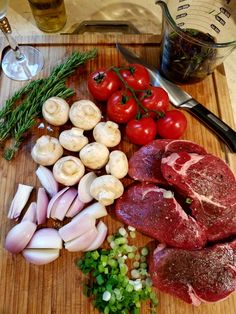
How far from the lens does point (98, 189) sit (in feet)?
4.00

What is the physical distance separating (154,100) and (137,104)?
0.23 feet

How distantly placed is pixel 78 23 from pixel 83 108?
64 centimetres

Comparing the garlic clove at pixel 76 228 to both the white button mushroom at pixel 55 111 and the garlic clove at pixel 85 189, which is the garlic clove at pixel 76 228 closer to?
the garlic clove at pixel 85 189

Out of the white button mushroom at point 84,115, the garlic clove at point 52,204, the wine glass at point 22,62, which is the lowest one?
the garlic clove at point 52,204

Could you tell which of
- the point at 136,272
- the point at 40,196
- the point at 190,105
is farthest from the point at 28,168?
the point at 190,105

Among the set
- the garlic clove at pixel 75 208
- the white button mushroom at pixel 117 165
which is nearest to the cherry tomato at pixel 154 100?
the white button mushroom at pixel 117 165

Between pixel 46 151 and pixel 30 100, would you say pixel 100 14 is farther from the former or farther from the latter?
pixel 46 151

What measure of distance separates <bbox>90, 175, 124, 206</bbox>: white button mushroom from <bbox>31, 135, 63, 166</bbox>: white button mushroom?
0.20 meters

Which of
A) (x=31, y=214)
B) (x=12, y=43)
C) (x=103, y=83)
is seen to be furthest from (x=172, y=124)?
(x=12, y=43)

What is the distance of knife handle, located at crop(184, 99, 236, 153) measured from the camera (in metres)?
1.36

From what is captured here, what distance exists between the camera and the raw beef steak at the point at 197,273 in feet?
3.73

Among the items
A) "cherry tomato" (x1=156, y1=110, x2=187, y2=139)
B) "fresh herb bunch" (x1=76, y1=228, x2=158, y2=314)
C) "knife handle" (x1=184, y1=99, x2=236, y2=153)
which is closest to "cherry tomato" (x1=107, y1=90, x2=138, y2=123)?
"cherry tomato" (x1=156, y1=110, x2=187, y2=139)

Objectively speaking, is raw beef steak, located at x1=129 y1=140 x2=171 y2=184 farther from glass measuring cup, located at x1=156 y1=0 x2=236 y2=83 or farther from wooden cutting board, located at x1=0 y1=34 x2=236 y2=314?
glass measuring cup, located at x1=156 y1=0 x2=236 y2=83

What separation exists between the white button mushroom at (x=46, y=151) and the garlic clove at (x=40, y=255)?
0.33m
